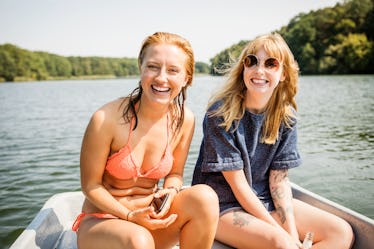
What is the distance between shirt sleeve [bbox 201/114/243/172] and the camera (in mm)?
2574

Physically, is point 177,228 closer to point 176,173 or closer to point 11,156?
point 176,173

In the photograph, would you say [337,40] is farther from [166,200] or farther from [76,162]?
[166,200]

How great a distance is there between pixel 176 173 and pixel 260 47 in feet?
4.08

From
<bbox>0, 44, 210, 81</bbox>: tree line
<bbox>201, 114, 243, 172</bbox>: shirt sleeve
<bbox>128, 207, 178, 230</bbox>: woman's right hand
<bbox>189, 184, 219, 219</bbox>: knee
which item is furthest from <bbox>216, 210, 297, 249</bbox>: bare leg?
<bbox>0, 44, 210, 81</bbox>: tree line

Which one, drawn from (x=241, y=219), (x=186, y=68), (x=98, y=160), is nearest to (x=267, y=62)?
(x=186, y=68)

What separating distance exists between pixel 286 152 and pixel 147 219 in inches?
56.1

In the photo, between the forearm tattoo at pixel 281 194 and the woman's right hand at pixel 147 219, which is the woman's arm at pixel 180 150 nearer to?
the woman's right hand at pixel 147 219

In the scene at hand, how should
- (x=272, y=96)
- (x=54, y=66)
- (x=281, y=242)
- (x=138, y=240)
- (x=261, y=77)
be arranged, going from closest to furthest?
(x=138, y=240) → (x=281, y=242) → (x=261, y=77) → (x=272, y=96) → (x=54, y=66)

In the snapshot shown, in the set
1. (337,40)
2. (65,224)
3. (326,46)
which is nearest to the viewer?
(65,224)

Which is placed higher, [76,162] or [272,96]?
[272,96]

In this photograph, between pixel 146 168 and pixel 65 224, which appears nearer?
pixel 146 168

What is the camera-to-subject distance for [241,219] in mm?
2555

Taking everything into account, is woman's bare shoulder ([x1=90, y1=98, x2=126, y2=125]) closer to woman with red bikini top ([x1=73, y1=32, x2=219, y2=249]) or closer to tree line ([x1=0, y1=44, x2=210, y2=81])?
woman with red bikini top ([x1=73, y1=32, x2=219, y2=249])

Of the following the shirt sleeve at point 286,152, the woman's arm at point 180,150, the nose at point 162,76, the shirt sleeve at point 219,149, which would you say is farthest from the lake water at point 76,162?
the nose at point 162,76
